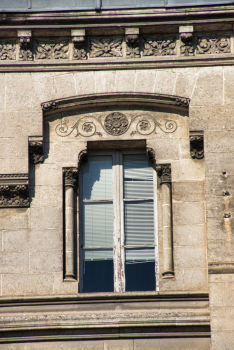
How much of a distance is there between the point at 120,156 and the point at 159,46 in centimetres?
206

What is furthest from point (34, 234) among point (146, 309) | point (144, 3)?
point (144, 3)

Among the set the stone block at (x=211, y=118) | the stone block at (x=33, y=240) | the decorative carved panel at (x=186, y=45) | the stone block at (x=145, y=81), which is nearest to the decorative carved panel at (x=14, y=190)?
the stone block at (x=33, y=240)

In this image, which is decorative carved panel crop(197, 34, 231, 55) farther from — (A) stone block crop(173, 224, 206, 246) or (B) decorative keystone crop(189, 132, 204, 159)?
(A) stone block crop(173, 224, 206, 246)

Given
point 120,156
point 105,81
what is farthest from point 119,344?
point 105,81

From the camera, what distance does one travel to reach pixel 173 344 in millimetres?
13289

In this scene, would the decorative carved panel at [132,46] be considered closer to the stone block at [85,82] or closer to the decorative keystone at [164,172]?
the stone block at [85,82]

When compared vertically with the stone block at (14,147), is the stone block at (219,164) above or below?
below

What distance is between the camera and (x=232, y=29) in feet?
48.6

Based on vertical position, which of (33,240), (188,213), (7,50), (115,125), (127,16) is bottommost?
(33,240)

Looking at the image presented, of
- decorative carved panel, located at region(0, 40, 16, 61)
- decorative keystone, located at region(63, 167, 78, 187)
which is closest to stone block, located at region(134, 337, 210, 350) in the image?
decorative keystone, located at region(63, 167, 78, 187)

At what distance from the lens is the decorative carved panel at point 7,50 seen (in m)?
14.9

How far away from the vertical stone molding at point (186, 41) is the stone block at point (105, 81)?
1.29 m

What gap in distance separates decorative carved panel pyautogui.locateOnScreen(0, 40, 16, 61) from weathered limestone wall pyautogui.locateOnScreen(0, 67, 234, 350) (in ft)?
1.09

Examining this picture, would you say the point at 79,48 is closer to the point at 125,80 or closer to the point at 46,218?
the point at 125,80
